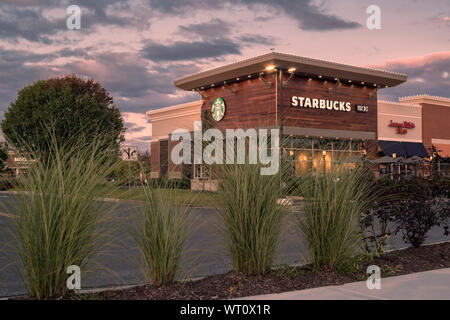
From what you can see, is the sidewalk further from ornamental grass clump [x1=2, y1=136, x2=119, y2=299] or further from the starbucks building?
the starbucks building

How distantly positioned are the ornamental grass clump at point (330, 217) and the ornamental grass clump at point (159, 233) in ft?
6.05

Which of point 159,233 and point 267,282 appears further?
point 267,282

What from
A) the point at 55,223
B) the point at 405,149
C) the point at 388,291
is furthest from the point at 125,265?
the point at 405,149

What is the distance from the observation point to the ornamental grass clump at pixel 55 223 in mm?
4762

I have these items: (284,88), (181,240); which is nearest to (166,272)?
(181,240)

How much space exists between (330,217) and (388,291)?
115cm

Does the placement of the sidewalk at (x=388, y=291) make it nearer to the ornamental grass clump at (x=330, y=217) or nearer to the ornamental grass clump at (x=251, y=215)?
the ornamental grass clump at (x=330, y=217)

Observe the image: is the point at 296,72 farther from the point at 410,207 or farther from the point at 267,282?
the point at 267,282

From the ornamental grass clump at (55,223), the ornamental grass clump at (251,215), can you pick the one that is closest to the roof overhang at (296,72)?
the ornamental grass clump at (251,215)

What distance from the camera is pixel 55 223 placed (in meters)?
4.81

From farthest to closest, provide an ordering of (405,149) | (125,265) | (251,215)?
(405,149) < (125,265) < (251,215)

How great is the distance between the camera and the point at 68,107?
3975 centimetres

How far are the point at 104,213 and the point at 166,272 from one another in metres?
0.97
